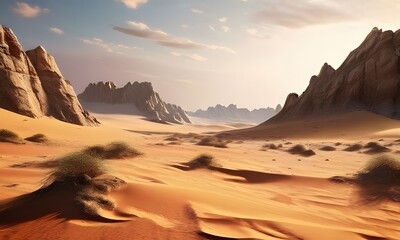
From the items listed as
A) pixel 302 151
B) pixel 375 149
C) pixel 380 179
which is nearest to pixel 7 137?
pixel 380 179

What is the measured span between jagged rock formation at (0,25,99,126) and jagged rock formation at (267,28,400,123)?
38.6 m

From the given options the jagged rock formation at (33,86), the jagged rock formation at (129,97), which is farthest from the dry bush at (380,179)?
the jagged rock formation at (129,97)

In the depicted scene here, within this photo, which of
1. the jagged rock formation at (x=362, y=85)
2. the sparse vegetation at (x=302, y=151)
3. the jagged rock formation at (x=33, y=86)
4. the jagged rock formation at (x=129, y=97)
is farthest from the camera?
the jagged rock formation at (x=129, y=97)

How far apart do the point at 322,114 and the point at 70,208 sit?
53860 mm

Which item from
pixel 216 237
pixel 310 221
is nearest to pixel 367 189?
pixel 310 221

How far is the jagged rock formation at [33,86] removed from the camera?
30.4m

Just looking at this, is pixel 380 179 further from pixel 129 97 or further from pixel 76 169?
pixel 129 97

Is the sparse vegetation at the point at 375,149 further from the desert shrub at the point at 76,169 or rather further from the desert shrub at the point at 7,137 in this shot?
the desert shrub at the point at 7,137

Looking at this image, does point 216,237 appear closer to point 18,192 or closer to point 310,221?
point 310,221

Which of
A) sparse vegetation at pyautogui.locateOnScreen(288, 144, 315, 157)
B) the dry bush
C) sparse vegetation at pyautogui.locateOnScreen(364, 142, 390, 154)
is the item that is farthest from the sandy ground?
sparse vegetation at pyautogui.locateOnScreen(364, 142, 390, 154)

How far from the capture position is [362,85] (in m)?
50.8

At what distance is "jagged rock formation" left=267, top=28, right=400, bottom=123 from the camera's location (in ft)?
156

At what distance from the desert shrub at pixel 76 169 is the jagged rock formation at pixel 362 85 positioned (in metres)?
49.1

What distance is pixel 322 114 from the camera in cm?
5331
